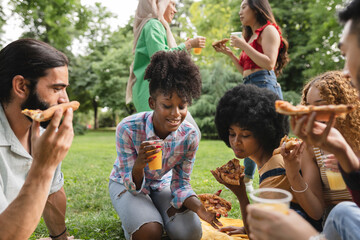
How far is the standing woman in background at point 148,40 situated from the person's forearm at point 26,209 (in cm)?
241

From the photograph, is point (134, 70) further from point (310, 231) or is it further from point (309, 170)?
point (310, 231)

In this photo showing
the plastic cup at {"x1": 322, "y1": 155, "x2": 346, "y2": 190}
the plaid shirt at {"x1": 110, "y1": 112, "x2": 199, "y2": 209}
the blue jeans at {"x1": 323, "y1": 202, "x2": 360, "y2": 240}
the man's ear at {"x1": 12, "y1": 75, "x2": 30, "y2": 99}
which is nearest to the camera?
the blue jeans at {"x1": 323, "y1": 202, "x2": 360, "y2": 240}

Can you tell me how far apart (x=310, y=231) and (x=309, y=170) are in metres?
1.49

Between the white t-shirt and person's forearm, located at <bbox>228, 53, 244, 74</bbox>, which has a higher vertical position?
person's forearm, located at <bbox>228, 53, 244, 74</bbox>

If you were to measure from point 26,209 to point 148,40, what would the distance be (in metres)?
2.89

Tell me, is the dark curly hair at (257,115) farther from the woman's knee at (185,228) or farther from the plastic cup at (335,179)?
the woman's knee at (185,228)

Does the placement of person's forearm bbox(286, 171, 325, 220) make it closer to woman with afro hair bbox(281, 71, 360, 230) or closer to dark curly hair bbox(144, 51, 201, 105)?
woman with afro hair bbox(281, 71, 360, 230)

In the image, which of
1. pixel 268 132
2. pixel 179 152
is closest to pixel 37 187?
pixel 179 152

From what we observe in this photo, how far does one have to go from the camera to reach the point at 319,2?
1733 centimetres

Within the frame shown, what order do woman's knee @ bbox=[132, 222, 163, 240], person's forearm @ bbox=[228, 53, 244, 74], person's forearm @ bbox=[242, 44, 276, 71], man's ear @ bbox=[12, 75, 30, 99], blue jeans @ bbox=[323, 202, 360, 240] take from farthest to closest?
1. person's forearm @ bbox=[228, 53, 244, 74]
2. person's forearm @ bbox=[242, 44, 276, 71]
3. woman's knee @ bbox=[132, 222, 163, 240]
4. man's ear @ bbox=[12, 75, 30, 99]
5. blue jeans @ bbox=[323, 202, 360, 240]

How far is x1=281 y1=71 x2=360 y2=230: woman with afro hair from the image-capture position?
2525 millimetres

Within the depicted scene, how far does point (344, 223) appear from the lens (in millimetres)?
2061

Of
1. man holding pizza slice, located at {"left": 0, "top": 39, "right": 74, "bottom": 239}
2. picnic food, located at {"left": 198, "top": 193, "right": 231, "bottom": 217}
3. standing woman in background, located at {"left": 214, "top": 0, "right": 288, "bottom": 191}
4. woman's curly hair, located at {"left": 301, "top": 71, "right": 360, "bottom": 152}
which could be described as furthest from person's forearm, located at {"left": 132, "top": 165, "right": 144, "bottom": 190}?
standing woman in background, located at {"left": 214, "top": 0, "right": 288, "bottom": 191}

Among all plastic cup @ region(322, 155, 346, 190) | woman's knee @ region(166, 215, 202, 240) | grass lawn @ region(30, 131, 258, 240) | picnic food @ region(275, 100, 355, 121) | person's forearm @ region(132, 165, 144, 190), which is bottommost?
grass lawn @ region(30, 131, 258, 240)
